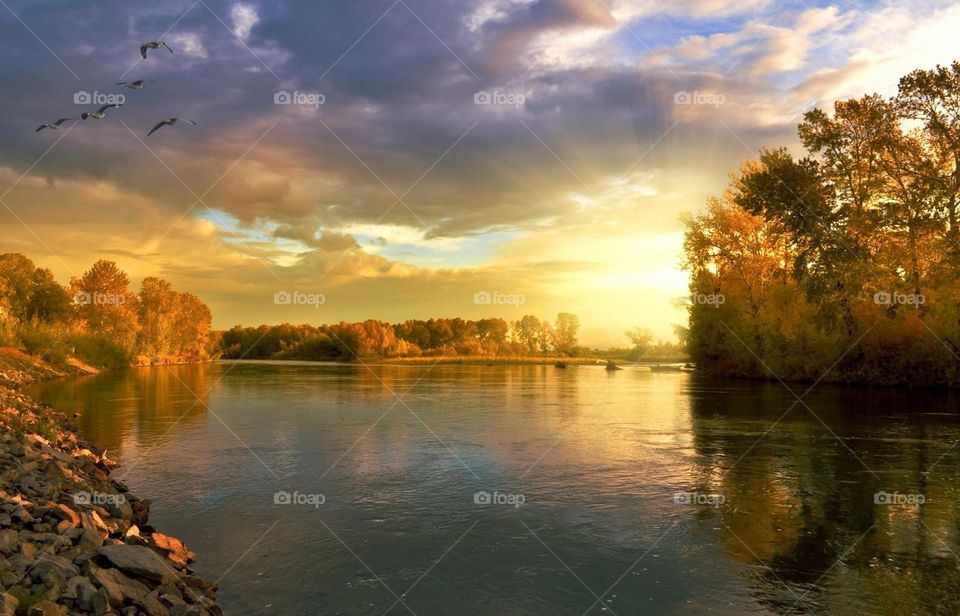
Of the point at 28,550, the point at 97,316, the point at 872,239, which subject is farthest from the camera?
the point at 97,316

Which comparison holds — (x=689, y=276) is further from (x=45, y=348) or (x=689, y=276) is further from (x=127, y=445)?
(x=45, y=348)

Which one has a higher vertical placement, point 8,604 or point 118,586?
point 8,604

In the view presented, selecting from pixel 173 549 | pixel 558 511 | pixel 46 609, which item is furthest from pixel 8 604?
pixel 558 511

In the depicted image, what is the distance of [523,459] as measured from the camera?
21219mm

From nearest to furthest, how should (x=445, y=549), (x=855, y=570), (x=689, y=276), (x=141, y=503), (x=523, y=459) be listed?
(x=855, y=570)
(x=445, y=549)
(x=141, y=503)
(x=523, y=459)
(x=689, y=276)

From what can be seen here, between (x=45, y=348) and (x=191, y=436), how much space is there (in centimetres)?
5671

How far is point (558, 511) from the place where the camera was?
1492 cm

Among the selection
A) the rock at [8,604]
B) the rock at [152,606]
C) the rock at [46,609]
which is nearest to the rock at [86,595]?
the rock at [46,609]

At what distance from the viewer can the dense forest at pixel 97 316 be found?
80438mm

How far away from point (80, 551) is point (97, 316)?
116218mm

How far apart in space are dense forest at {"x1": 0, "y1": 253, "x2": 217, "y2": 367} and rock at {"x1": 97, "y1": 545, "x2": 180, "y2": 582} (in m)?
72.7

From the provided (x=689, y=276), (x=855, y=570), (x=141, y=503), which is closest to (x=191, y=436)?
(x=141, y=503)

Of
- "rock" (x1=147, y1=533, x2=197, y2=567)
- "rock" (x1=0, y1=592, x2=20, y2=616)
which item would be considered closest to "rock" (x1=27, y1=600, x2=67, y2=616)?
"rock" (x1=0, y1=592, x2=20, y2=616)

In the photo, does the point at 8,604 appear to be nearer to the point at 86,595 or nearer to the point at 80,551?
the point at 86,595
